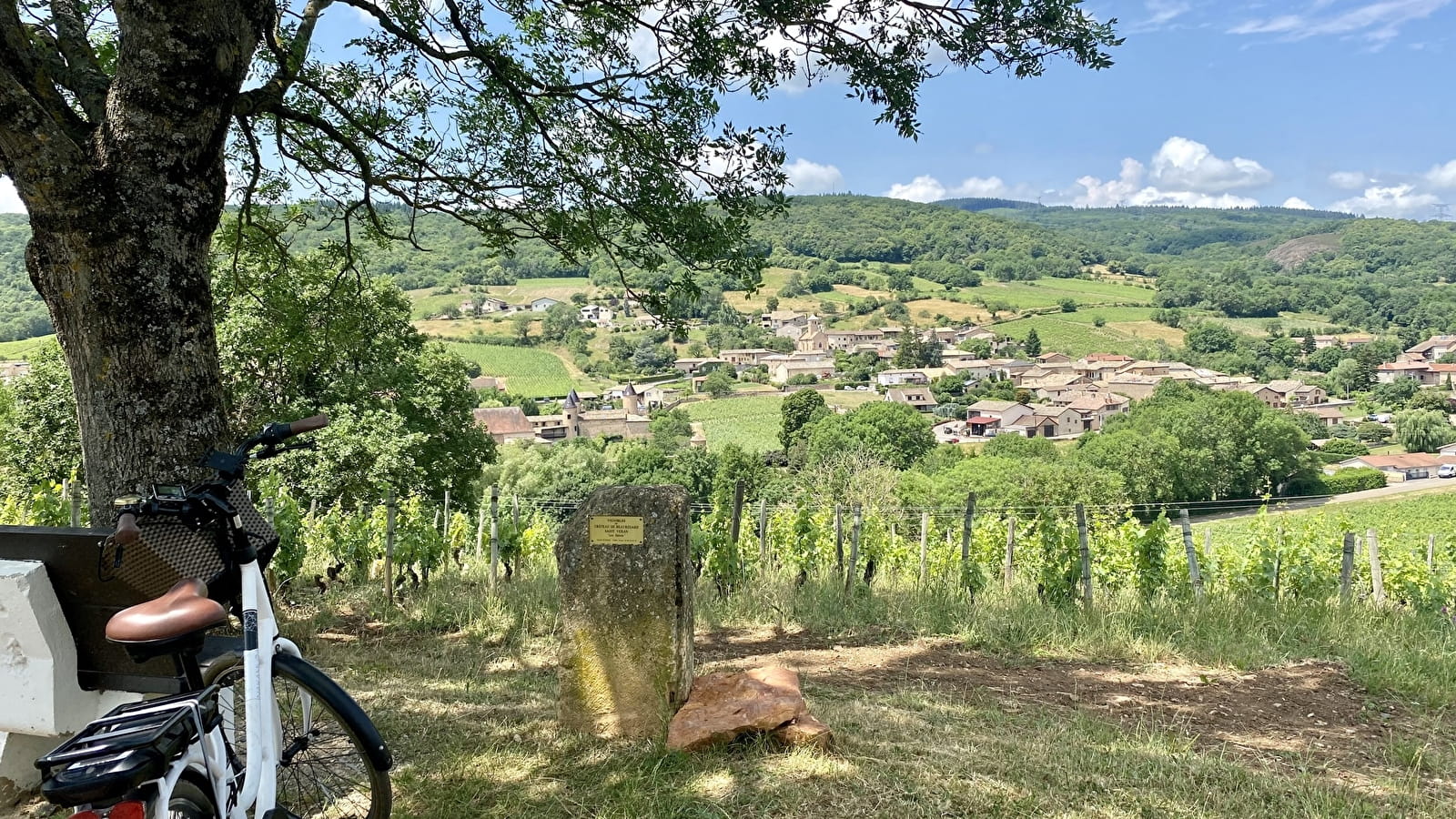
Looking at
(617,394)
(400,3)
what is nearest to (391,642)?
(400,3)

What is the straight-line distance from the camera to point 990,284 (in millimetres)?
134500

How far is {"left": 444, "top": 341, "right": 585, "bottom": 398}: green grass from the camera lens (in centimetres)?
7900

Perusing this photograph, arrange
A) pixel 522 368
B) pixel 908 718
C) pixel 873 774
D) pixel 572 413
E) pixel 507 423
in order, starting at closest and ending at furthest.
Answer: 1. pixel 873 774
2. pixel 908 718
3. pixel 507 423
4. pixel 572 413
5. pixel 522 368

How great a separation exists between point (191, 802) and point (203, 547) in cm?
75

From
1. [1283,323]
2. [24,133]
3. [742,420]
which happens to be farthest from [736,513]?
[1283,323]

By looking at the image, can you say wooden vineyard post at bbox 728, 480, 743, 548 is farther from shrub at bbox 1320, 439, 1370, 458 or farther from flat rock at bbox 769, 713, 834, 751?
shrub at bbox 1320, 439, 1370, 458

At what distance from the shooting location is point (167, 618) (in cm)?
242

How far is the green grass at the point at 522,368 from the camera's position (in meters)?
79.0

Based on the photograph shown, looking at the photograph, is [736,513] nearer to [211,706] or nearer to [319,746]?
[319,746]

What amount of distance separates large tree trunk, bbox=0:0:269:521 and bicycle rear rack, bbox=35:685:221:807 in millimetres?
1686

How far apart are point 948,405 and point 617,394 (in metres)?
35.4

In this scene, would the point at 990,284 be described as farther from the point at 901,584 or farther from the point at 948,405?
the point at 901,584

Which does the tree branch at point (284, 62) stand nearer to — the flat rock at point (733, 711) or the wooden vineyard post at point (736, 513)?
the flat rock at point (733, 711)

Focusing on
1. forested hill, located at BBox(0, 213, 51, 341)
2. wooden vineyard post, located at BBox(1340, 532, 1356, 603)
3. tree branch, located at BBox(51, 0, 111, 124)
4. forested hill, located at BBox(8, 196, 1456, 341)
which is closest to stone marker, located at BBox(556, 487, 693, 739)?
tree branch, located at BBox(51, 0, 111, 124)
